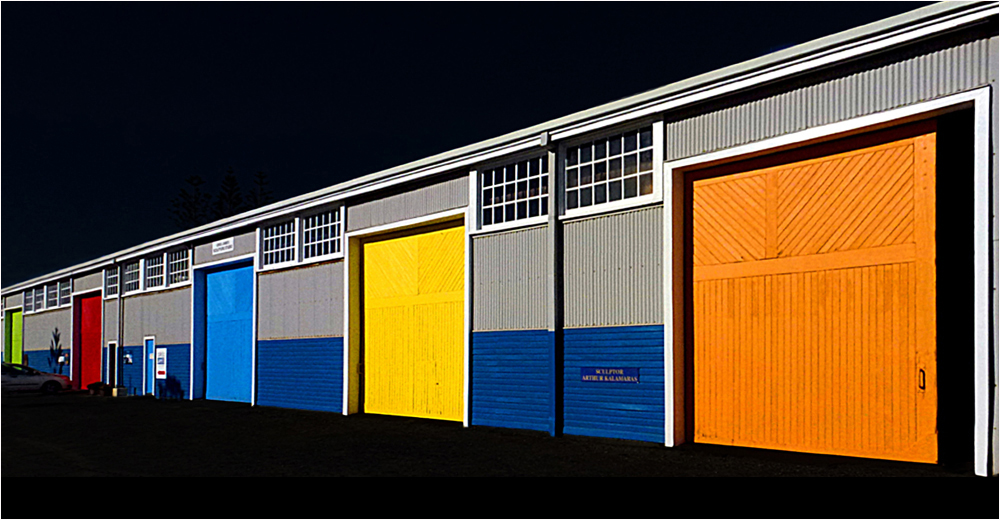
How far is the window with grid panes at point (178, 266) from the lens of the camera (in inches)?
1160

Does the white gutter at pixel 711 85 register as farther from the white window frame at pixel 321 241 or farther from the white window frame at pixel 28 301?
the white window frame at pixel 28 301

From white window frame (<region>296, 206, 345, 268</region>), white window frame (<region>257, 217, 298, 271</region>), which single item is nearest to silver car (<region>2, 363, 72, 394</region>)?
white window frame (<region>257, 217, 298, 271</region>)

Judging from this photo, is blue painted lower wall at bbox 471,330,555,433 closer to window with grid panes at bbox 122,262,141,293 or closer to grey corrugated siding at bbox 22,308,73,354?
window with grid panes at bbox 122,262,141,293

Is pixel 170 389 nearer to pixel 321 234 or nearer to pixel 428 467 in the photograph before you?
pixel 321 234

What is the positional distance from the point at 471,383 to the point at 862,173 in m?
8.30

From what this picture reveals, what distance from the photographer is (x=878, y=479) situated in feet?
32.2

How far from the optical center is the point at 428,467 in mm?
11383

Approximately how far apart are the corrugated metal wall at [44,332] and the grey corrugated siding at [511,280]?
91.2 feet

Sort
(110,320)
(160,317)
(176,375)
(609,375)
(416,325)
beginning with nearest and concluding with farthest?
(609,375)
(416,325)
(176,375)
(160,317)
(110,320)

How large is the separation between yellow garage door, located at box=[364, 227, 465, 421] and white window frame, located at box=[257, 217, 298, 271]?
10.1 feet

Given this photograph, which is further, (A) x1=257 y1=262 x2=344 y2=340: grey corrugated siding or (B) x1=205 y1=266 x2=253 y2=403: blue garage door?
(B) x1=205 y1=266 x2=253 y2=403: blue garage door

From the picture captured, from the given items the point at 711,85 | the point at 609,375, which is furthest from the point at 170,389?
the point at 711,85

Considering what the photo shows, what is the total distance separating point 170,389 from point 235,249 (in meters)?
6.09

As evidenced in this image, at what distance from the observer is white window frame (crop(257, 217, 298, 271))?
23.4 meters
